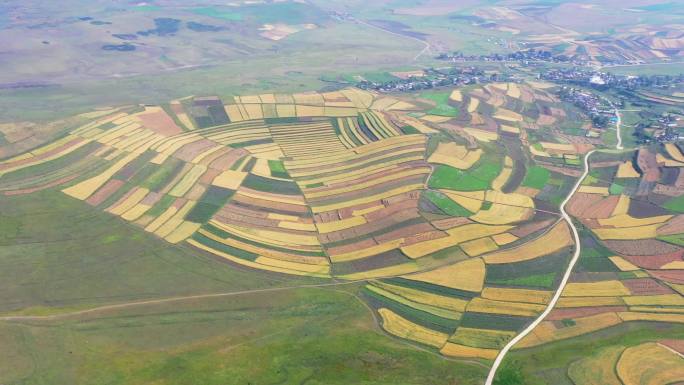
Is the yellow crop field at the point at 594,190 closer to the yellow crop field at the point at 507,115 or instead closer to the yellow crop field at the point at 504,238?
the yellow crop field at the point at 504,238

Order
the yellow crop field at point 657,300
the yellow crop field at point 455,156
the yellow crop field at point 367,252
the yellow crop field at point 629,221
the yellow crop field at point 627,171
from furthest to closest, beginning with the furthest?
the yellow crop field at point 455,156 < the yellow crop field at point 627,171 < the yellow crop field at point 629,221 < the yellow crop field at point 367,252 < the yellow crop field at point 657,300

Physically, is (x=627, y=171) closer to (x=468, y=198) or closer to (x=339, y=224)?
(x=468, y=198)

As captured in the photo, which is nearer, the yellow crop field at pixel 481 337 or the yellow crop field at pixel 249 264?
Answer: the yellow crop field at pixel 481 337

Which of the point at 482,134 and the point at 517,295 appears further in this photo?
the point at 482,134

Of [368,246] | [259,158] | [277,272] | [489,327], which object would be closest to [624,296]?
[489,327]

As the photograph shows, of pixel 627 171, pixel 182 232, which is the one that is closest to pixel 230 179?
pixel 182 232

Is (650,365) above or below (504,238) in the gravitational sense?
below

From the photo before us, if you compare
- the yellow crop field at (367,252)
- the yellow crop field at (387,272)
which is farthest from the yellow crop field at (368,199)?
the yellow crop field at (387,272)
